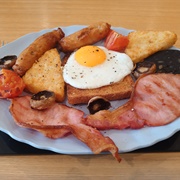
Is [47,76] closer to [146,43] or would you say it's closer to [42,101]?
[42,101]

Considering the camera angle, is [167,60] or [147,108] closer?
[147,108]

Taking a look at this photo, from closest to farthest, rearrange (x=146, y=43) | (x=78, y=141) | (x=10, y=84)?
(x=78, y=141)
(x=10, y=84)
(x=146, y=43)

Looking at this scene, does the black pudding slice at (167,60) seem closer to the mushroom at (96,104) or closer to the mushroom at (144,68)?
the mushroom at (144,68)

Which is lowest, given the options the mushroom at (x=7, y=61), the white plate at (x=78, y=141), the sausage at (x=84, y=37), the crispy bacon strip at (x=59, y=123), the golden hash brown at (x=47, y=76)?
the white plate at (x=78, y=141)

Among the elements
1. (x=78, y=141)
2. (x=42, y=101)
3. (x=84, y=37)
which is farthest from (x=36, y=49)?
(x=78, y=141)

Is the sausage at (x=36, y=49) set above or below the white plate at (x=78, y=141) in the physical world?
above

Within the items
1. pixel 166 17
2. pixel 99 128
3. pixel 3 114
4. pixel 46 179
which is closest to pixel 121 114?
pixel 99 128

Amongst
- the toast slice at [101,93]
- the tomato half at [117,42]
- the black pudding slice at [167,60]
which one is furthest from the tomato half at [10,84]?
the black pudding slice at [167,60]
